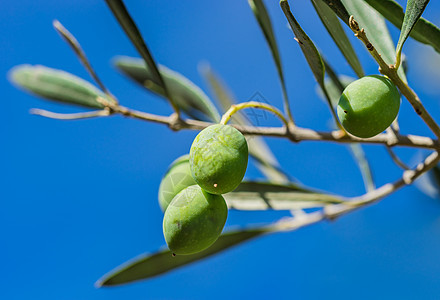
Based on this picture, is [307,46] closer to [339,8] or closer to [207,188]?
[339,8]

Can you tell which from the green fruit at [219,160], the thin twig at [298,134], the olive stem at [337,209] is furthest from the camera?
the olive stem at [337,209]

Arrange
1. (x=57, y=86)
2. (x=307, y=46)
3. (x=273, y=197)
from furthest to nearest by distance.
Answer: (x=57, y=86)
(x=273, y=197)
(x=307, y=46)

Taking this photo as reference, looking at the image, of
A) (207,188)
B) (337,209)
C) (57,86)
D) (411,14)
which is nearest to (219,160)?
(207,188)

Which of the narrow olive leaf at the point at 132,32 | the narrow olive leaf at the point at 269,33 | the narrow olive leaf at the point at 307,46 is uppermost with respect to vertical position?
the narrow olive leaf at the point at 132,32

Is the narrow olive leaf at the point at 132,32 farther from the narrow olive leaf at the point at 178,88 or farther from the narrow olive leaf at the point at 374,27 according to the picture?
the narrow olive leaf at the point at 374,27

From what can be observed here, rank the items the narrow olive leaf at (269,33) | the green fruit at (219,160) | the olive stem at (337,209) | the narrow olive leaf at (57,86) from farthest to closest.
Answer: the narrow olive leaf at (57,86)
the olive stem at (337,209)
the narrow olive leaf at (269,33)
the green fruit at (219,160)

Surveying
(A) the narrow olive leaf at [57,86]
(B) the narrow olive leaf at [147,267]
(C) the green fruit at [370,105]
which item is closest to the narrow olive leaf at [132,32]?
(A) the narrow olive leaf at [57,86]
